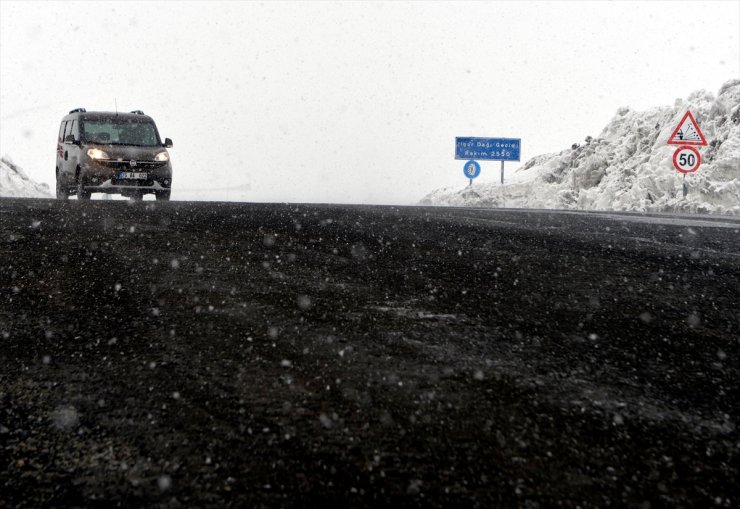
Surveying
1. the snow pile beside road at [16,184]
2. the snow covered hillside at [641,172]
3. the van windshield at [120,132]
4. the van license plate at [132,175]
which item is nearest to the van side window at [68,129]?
the van windshield at [120,132]

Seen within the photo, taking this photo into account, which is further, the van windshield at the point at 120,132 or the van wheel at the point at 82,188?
the van windshield at the point at 120,132

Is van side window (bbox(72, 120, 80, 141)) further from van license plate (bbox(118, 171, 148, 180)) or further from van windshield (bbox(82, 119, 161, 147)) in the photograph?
van license plate (bbox(118, 171, 148, 180))

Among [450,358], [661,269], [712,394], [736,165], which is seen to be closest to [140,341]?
[450,358]

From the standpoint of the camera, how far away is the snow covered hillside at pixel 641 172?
19766 millimetres

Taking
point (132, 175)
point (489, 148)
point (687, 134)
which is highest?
point (489, 148)

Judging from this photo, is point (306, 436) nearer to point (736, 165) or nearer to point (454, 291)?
point (454, 291)

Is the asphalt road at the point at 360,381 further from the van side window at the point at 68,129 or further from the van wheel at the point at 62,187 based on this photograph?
the van side window at the point at 68,129

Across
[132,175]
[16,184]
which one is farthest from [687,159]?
[16,184]

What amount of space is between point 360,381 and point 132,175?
1158 cm

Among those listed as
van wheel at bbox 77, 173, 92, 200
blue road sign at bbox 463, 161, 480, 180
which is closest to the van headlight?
van wheel at bbox 77, 173, 92, 200

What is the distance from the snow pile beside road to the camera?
2869 centimetres

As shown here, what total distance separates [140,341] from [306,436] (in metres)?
1.46

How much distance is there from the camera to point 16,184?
96.6ft

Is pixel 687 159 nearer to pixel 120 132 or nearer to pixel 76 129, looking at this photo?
pixel 120 132
